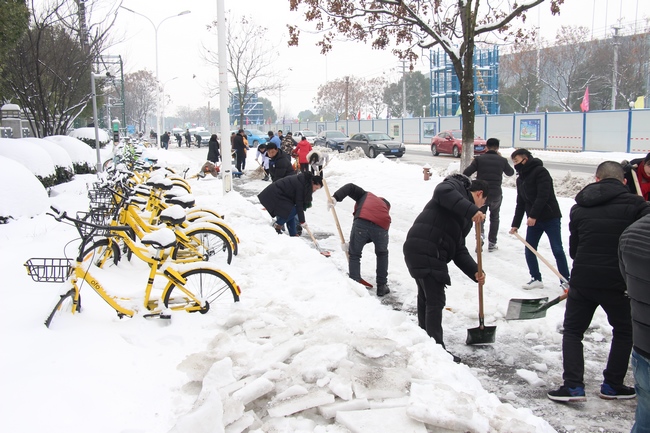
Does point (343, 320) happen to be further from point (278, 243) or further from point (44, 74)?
point (44, 74)

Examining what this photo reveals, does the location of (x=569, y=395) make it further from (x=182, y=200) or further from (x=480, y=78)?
(x=480, y=78)

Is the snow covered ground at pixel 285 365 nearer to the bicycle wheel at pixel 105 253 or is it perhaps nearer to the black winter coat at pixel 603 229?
the bicycle wheel at pixel 105 253

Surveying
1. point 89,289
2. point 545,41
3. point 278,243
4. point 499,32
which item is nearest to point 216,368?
point 89,289

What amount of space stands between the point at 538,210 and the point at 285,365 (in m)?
4.33

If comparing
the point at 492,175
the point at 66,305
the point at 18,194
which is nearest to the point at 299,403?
the point at 66,305

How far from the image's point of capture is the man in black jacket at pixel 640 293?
272 centimetres

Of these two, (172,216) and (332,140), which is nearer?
(172,216)

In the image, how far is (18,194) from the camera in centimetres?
890

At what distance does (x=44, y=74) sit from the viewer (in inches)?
727

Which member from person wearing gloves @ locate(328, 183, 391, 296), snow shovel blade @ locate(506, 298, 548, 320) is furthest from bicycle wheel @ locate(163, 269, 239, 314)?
snow shovel blade @ locate(506, 298, 548, 320)

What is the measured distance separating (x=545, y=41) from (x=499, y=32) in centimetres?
3548

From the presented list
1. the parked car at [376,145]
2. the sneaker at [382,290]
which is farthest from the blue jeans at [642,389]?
the parked car at [376,145]

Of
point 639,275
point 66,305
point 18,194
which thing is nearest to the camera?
point 639,275

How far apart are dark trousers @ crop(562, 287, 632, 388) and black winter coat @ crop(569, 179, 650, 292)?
0.09 meters
